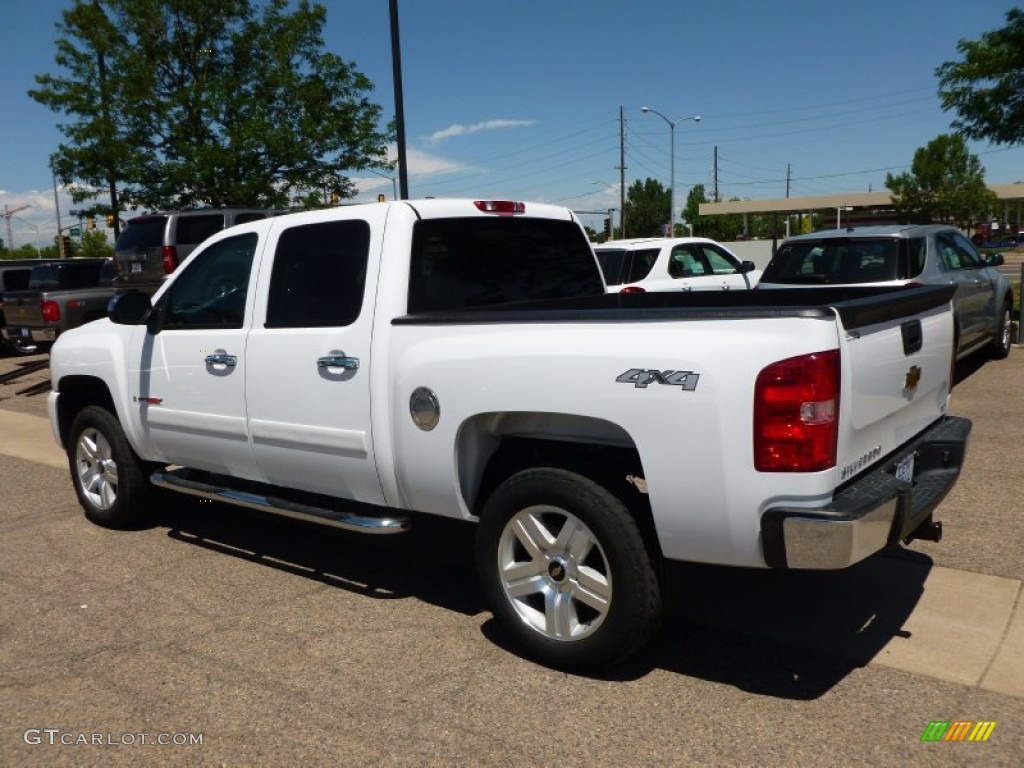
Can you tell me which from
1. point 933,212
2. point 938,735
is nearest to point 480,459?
point 938,735

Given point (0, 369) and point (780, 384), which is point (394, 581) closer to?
point (780, 384)

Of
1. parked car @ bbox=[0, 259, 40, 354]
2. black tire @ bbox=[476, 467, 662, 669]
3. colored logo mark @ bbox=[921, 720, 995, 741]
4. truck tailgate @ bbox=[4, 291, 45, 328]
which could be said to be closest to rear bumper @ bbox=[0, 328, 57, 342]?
truck tailgate @ bbox=[4, 291, 45, 328]

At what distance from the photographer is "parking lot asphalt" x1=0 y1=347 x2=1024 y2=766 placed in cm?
321

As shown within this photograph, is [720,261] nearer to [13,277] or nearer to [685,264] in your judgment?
[685,264]

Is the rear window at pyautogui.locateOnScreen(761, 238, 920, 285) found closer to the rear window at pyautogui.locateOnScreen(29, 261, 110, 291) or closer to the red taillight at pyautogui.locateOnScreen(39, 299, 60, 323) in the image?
the red taillight at pyautogui.locateOnScreen(39, 299, 60, 323)

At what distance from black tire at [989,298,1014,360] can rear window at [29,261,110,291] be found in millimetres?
14883

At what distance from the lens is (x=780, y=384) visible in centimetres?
302

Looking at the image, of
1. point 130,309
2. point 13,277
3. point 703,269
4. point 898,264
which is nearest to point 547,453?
point 130,309

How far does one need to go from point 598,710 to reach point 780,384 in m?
1.41

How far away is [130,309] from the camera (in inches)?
209

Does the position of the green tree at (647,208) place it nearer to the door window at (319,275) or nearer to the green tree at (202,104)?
the green tree at (202,104)

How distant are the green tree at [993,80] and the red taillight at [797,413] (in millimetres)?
14567

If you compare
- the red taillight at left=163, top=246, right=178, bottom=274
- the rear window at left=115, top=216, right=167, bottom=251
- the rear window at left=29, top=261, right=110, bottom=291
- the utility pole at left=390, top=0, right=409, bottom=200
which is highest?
the utility pole at left=390, top=0, right=409, bottom=200

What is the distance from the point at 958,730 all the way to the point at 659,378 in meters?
1.62
